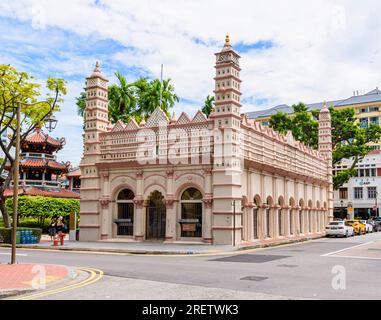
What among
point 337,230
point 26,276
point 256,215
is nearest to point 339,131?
point 337,230

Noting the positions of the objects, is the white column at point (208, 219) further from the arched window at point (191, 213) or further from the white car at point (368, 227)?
the white car at point (368, 227)

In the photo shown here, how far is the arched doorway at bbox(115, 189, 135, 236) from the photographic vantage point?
30.9 m

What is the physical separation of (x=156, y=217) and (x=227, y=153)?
21.4ft

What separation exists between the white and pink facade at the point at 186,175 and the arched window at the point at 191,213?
6 centimetres

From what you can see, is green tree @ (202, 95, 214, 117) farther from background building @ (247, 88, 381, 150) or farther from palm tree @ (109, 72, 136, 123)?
background building @ (247, 88, 381, 150)

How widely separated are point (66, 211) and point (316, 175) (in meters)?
23.8

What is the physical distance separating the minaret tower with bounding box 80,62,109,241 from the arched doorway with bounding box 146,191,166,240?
3.64 meters

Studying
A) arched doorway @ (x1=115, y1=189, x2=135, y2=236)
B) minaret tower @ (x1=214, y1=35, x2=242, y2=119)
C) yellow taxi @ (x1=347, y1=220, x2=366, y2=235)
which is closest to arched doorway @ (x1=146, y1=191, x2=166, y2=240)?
arched doorway @ (x1=115, y1=189, x2=135, y2=236)

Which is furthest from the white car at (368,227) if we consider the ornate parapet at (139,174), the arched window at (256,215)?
the ornate parapet at (139,174)

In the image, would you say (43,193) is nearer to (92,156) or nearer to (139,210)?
(92,156)

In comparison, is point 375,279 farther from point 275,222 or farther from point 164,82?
point 164,82

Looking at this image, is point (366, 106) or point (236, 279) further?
point (366, 106)

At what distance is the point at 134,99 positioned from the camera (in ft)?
185

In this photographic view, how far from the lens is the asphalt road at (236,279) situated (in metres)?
11.1
